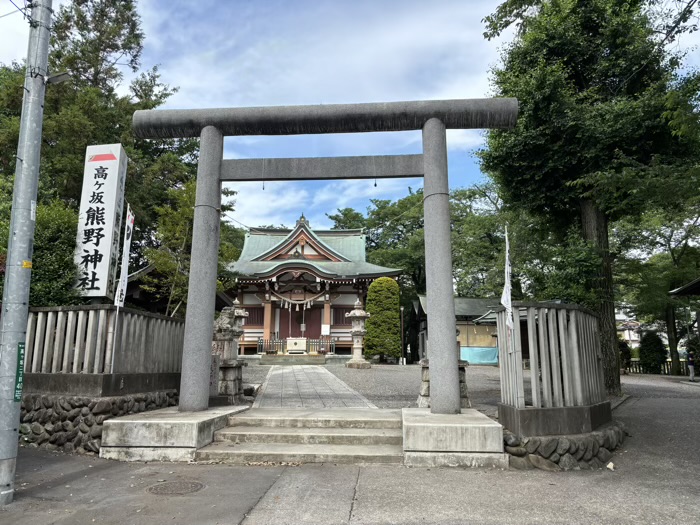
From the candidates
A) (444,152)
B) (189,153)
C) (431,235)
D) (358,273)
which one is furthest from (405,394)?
(358,273)

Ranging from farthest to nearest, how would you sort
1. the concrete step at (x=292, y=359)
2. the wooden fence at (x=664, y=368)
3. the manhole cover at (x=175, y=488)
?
the concrete step at (x=292, y=359) < the wooden fence at (x=664, y=368) < the manhole cover at (x=175, y=488)

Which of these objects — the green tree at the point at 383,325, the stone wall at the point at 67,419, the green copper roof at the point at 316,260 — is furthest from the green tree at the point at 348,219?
the stone wall at the point at 67,419

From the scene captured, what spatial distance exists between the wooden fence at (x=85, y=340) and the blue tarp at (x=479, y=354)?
22245 mm

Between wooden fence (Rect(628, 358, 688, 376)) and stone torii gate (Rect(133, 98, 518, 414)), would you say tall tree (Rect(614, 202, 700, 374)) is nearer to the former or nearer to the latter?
wooden fence (Rect(628, 358, 688, 376))

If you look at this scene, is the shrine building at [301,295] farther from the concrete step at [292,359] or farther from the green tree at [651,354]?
the green tree at [651,354]

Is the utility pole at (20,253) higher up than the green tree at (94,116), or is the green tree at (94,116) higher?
the green tree at (94,116)

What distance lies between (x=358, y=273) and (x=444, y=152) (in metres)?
20.4

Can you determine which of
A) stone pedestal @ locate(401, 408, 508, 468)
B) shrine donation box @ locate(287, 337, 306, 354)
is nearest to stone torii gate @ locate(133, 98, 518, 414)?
stone pedestal @ locate(401, 408, 508, 468)

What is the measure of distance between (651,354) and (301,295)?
18419 mm

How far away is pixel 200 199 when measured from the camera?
6520mm

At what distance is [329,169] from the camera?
259 inches

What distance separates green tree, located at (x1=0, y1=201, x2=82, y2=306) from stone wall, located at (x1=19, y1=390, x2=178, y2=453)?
52.8 inches

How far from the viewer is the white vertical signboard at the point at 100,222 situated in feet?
20.9

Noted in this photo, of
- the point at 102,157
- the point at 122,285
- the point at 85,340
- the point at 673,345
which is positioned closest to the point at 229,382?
the point at 85,340
